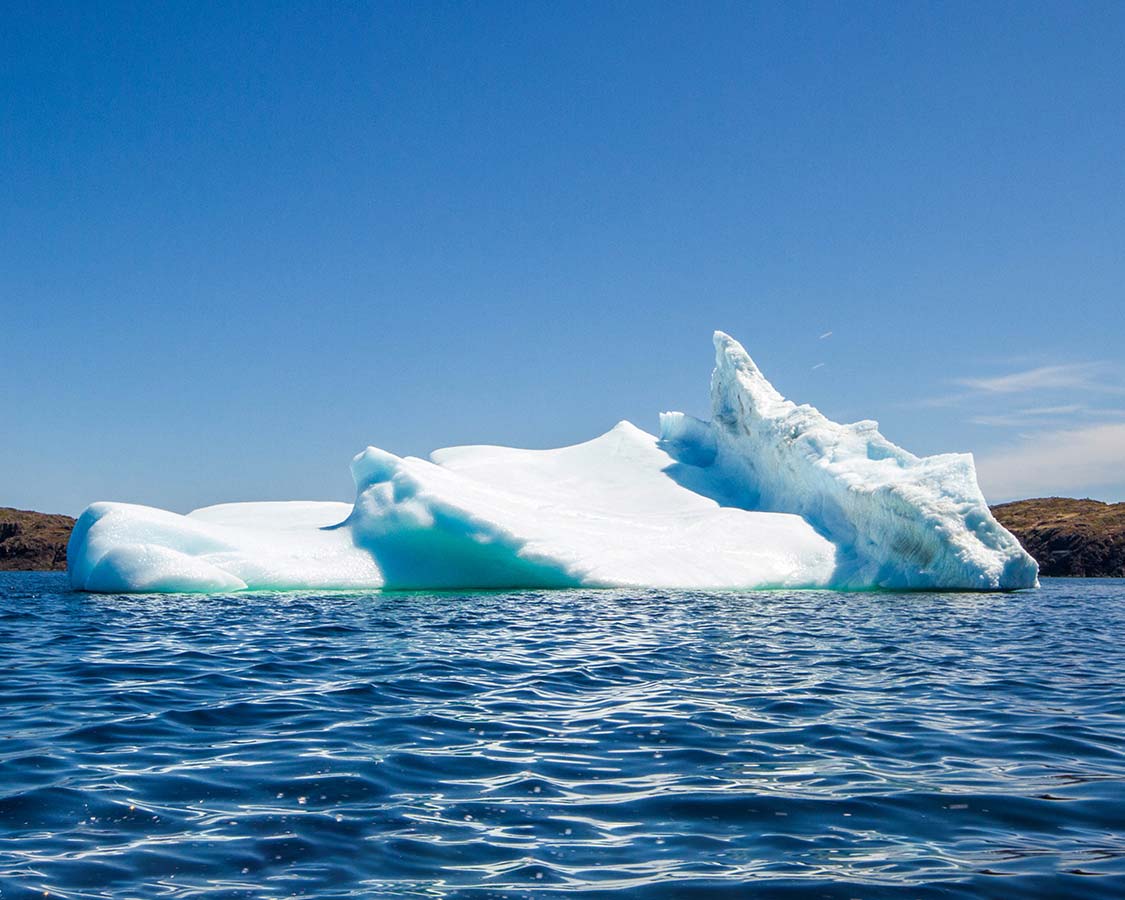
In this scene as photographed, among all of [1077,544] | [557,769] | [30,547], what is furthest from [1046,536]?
[30,547]

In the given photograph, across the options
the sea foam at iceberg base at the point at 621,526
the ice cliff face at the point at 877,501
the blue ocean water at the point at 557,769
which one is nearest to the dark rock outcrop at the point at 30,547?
the sea foam at iceberg base at the point at 621,526

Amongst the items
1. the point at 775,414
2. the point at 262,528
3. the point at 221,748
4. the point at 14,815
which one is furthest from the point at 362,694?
the point at 775,414

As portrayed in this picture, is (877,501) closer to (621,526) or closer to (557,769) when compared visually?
(621,526)

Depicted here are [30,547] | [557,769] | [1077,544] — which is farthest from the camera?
[30,547]

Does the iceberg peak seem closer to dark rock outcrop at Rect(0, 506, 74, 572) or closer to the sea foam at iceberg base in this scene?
the sea foam at iceberg base

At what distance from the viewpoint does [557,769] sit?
495cm

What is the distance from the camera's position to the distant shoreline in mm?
50156

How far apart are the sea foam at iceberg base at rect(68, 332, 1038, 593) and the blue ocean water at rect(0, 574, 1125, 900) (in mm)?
7773

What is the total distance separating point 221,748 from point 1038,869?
4.07 metres

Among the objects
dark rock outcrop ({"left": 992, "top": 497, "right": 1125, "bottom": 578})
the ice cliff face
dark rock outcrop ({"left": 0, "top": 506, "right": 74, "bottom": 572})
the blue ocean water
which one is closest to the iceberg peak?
the ice cliff face

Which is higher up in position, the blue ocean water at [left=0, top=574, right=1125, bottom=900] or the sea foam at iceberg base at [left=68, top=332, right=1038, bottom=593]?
the sea foam at iceberg base at [left=68, top=332, right=1038, bottom=593]

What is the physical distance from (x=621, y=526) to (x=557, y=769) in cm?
1607

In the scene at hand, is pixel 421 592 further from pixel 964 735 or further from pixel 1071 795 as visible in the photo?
pixel 1071 795

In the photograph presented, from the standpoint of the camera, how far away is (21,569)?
70.8 metres
